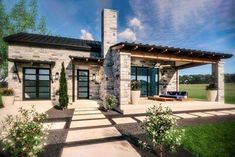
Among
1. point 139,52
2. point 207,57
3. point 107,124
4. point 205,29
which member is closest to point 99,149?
point 107,124

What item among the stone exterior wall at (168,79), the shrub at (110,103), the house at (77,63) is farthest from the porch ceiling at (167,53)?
the stone exterior wall at (168,79)

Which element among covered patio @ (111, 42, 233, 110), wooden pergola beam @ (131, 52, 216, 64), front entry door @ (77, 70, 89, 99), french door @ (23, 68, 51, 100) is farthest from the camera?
front entry door @ (77, 70, 89, 99)

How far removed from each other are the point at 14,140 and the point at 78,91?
964 cm

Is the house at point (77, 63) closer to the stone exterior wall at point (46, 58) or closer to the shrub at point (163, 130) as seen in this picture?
the stone exterior wall at point (46, 58)

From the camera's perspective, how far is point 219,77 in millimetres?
11922

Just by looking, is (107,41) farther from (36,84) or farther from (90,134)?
(90,134)

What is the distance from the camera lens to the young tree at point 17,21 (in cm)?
2058

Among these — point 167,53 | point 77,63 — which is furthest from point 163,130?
point 77,63

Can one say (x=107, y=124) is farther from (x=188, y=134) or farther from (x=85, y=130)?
(x=188, y=134)

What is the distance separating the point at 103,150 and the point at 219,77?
11527 mm

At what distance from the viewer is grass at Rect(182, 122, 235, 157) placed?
13.9ft

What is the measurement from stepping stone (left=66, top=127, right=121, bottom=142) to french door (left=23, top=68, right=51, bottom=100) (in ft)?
25.3

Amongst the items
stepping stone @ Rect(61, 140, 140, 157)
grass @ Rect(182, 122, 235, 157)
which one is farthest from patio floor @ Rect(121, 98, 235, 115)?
stepping stone @ Rect(61, 140, 140, 157)

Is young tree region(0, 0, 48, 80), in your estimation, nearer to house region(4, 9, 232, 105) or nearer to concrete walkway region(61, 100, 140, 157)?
house region(4, 9, 232, 105)
